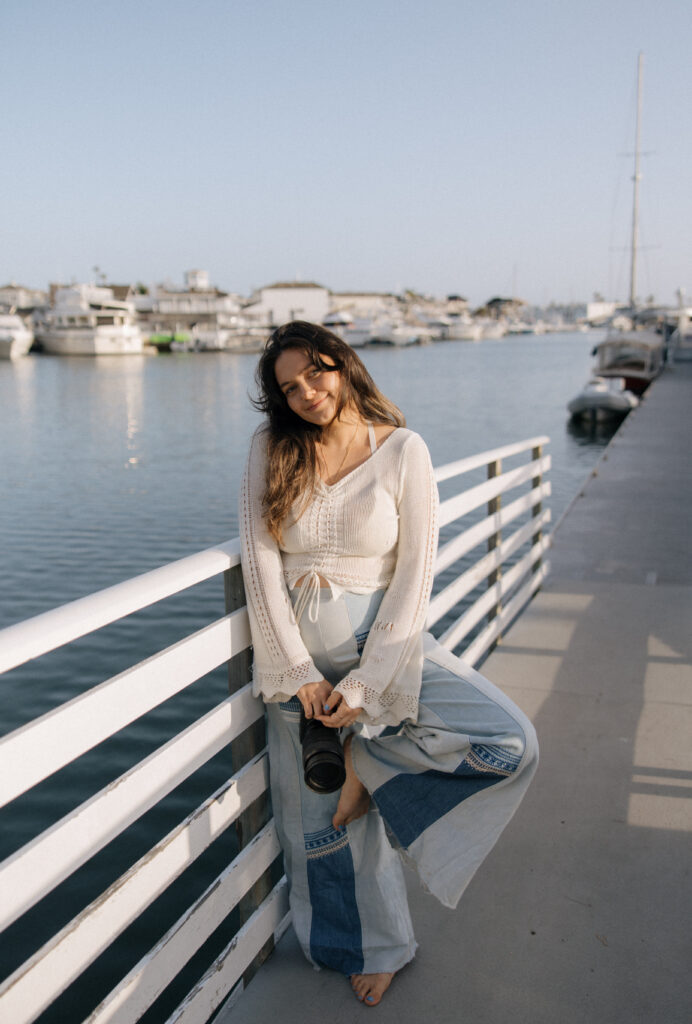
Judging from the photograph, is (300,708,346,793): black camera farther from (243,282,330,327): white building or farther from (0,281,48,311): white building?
(243,282,330,327): white building

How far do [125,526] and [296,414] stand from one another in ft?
33.9

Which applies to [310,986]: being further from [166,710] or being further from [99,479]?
[99,479]

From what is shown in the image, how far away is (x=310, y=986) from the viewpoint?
213 cm

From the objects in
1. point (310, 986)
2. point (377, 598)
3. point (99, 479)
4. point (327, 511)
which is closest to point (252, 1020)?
point (310, 986)

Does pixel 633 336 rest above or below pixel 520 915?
above

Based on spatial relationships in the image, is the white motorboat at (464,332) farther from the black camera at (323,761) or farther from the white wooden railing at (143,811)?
the black camera at (323,761)

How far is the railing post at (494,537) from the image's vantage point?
4.25 metres

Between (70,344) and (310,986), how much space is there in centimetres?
7674

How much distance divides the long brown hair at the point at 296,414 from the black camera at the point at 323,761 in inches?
19.5

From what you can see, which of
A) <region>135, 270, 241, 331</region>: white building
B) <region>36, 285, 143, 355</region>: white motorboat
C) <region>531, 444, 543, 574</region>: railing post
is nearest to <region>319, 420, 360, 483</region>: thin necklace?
<region>531, 444, 543, 574</region>: railing post

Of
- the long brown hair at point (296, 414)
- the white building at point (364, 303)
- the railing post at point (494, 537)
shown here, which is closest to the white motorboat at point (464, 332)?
the white building at point (364, 303)

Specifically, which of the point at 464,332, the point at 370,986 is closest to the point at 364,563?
the point at 370,986

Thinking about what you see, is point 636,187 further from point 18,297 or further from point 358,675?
point 18,297

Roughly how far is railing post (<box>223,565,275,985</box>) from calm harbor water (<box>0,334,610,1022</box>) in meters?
1.38
